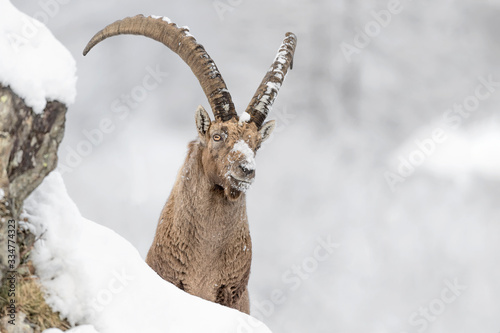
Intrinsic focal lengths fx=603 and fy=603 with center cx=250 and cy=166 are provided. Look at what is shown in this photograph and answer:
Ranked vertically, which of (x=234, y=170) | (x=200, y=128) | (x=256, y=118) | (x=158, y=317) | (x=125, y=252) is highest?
(x=256, y=118)

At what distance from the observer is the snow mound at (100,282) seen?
205 inches

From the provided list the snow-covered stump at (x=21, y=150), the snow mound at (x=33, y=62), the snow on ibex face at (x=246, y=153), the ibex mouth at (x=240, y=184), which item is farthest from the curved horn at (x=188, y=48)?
the snow-covered stump at (x=21, y=150)

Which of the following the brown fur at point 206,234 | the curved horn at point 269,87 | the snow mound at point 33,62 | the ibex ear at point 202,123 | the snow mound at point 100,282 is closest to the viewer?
the snow mound at point 33,62

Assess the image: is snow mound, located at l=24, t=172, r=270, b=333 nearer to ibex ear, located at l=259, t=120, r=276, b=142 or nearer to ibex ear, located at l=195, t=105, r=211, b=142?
ibex ear, located at l=195, t=105, r=211, b=142

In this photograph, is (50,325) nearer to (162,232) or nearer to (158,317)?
(158,317)

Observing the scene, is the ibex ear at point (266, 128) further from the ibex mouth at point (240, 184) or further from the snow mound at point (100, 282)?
the snow mound at point (100, 282)

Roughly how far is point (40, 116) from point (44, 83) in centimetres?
29

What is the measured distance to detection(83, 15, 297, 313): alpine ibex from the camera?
9.46 meters

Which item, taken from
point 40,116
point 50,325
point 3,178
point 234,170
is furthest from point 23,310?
point 234,170

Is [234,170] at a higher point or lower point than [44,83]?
higher

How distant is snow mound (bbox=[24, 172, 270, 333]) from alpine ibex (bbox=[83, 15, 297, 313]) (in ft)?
11.6

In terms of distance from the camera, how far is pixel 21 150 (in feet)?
16.4

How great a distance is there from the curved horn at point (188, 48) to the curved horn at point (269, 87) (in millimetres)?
384

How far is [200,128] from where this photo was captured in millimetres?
9867
